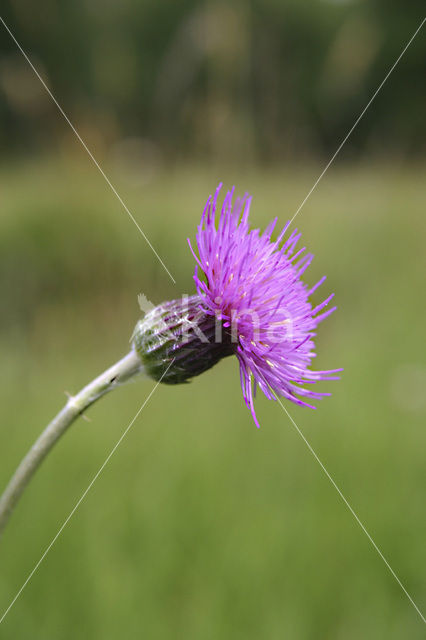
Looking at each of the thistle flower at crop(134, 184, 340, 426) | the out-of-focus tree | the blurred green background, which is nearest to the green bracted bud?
the thistle flower at crop(134, 184, 340, 426)

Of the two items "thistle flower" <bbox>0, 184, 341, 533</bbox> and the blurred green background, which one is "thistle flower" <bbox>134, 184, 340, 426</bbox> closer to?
"thistle flower" <bbox>0, 184, 341, 533</bbox>

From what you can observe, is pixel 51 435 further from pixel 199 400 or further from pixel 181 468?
pixel 199 400

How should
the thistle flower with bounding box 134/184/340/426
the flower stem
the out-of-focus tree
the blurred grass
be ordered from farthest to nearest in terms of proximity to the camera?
the out-of-focus tree → the blurred grass → the thistle flower with bounding box 134/184/340/426 → the flower stem

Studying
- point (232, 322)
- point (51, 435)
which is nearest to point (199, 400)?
point (232, 322)

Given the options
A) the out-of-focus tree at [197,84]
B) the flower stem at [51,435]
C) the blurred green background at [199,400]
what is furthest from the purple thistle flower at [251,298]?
the out-of-focus tree at [197,84]

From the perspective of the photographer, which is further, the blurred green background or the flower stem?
the blurred green background

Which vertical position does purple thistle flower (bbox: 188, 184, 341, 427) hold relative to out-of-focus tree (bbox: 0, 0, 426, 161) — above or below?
below
